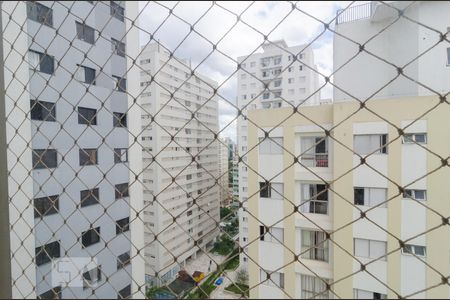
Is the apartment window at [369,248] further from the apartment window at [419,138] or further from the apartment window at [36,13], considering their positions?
the apartment window at [36,13]

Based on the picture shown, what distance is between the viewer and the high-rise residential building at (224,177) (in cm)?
59

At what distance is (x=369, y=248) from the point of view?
133 centimetres

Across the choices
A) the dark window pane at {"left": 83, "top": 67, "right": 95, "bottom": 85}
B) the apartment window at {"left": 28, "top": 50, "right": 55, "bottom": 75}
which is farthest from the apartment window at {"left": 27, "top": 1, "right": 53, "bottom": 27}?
the dark window pane at {"left": 83, "top": 67, "right": 95, "bottom": 85}

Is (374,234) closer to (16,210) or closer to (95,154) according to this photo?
(95,154)

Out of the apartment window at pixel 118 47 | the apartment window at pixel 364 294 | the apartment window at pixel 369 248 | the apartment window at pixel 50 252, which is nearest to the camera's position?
the apartment window at pixel 118 47

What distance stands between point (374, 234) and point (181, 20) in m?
1.34

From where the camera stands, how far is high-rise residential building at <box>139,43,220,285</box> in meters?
0.59

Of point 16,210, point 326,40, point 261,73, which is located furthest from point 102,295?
point 326,40

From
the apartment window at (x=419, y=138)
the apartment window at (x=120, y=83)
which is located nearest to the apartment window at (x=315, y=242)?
the apartment window at (x=419, y=138)

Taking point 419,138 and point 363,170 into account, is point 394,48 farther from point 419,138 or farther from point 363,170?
point 363,170

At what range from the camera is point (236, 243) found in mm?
589

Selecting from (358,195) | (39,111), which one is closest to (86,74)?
(39,111)

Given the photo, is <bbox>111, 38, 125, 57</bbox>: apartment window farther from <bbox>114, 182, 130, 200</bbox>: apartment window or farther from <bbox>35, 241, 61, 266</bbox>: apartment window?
<bbox>35, 241, 61, 266</bbox>: apartment window

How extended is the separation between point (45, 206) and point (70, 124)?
0.30 meters
